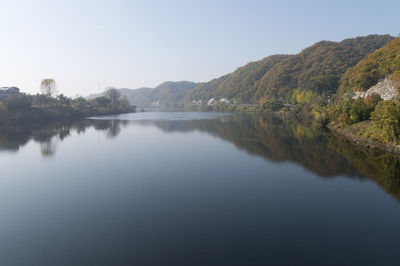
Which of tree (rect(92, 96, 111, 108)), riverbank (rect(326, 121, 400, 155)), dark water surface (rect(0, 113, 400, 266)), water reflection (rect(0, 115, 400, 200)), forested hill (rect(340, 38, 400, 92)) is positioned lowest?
dark water surface (rect(0, 113, 400, 266))

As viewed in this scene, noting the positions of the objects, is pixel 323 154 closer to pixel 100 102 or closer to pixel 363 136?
pixel 363 136

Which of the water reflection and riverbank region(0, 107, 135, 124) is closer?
the water reflection

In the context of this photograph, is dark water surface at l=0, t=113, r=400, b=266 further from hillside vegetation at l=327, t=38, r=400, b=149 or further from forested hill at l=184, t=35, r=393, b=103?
forested hill at l=184, t=35, r=393, b=103

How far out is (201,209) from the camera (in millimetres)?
13750

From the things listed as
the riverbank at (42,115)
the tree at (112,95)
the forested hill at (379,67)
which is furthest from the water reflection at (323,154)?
the tree at (112,95)

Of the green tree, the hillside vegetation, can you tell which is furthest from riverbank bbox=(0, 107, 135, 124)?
the green tree

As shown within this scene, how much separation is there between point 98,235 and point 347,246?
10.7m

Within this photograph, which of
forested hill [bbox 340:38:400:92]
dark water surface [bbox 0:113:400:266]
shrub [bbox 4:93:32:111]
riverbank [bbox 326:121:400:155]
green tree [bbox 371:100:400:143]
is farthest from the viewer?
shrub [bbox 4:93:32:111]

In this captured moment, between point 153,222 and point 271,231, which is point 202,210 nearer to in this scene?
point 153,222

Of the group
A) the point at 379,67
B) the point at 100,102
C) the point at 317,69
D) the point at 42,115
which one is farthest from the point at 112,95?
the point at 379,67

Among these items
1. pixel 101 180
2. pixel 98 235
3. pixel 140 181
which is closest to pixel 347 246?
pixel 98 235

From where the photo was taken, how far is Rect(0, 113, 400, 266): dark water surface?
9.87m

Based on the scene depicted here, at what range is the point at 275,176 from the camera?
19.7 m

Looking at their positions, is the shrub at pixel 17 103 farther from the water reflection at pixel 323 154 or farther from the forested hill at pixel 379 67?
the forested hill at pixel 379 67
